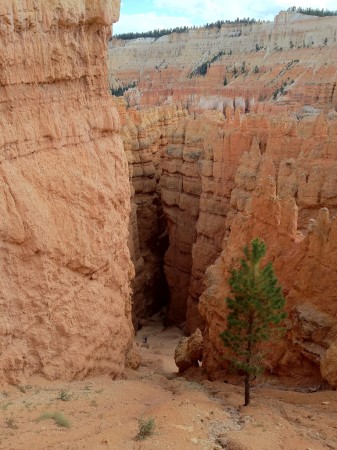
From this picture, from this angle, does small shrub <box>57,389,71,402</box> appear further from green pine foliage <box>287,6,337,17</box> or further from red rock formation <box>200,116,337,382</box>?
green pine foliage <box>287,6,337,17</box>

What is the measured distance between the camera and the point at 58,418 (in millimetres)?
7320

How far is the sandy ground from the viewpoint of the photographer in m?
6.81

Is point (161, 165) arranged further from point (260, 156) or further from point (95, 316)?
point (95, 316)

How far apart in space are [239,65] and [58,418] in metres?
80.9

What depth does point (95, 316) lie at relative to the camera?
10492 millimetres

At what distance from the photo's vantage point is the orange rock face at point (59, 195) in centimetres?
850

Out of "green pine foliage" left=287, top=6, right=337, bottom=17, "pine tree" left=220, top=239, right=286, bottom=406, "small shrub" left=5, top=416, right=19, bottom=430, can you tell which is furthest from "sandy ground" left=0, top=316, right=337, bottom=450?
"green pine foliage" left=287, top=6, right=337, bottom=17

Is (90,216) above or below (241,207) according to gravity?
above

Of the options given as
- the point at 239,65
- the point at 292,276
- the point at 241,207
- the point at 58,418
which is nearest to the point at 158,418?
the point at 58,418

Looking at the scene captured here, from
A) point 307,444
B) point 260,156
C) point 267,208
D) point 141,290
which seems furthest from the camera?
point 141,290

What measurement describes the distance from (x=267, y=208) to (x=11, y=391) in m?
7.82

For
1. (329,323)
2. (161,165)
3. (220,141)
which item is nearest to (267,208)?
(329,323)

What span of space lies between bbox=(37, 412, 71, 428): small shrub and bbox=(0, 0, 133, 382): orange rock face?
136cm

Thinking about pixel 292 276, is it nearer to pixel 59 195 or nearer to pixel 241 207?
pixel 59 195
